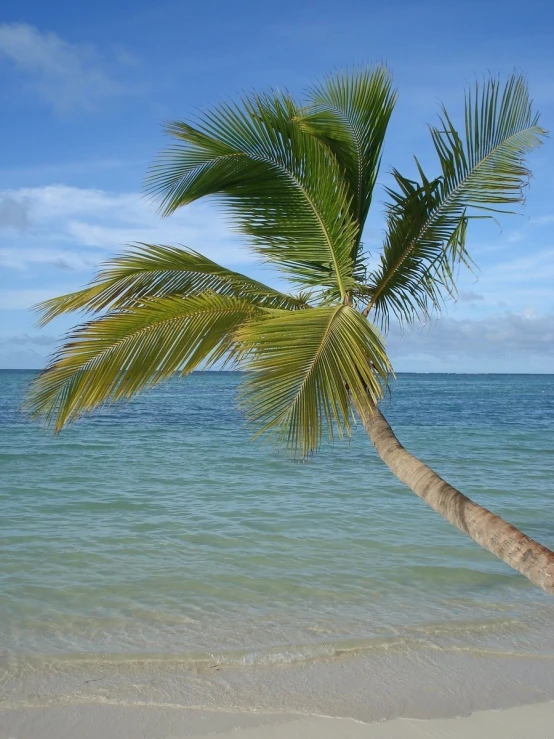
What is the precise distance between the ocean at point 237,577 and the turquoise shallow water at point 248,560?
0.09ft

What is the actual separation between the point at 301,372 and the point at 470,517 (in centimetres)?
118

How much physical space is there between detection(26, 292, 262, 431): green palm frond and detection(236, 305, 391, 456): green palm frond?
704 millimetres

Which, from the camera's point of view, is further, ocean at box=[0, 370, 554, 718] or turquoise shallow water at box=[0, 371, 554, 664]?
turquoise shallow water at box=[0, 371, 554, 664]

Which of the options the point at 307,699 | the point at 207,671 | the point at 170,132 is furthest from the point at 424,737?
the point at 170,132

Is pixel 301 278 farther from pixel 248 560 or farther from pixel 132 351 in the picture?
pixel 248 560

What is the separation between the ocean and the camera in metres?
5.75

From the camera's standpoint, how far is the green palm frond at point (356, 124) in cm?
516

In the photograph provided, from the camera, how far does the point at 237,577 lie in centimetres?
792

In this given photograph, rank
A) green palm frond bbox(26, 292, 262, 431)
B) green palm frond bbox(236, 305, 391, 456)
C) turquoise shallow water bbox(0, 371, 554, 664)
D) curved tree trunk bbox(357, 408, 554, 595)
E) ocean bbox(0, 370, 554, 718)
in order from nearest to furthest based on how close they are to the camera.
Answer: curved tree trunk bbox(357, 408, 554, 595) < green palm frond bbox(236, 305, 391, 456) < green palm frond bbox(26, 292, 262, 431) < ocean bbox(0, 370, 554, 718) < turquoise shallow water bbox(0, 371, 554, 664)

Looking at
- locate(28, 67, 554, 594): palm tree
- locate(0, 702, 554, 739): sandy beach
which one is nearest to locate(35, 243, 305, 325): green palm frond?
locate(28, 67, 554, 594): palm tree

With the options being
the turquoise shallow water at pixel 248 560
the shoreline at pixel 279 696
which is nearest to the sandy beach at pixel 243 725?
the shoreline at pixel 279 696

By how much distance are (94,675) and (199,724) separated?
1.21m

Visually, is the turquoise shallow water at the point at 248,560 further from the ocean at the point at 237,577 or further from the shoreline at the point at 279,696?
the shoreline at the point at 279,696

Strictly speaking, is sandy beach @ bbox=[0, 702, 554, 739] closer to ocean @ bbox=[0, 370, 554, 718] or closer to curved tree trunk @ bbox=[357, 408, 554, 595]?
ocean @ bbox=[0, 370, 554, 718]
